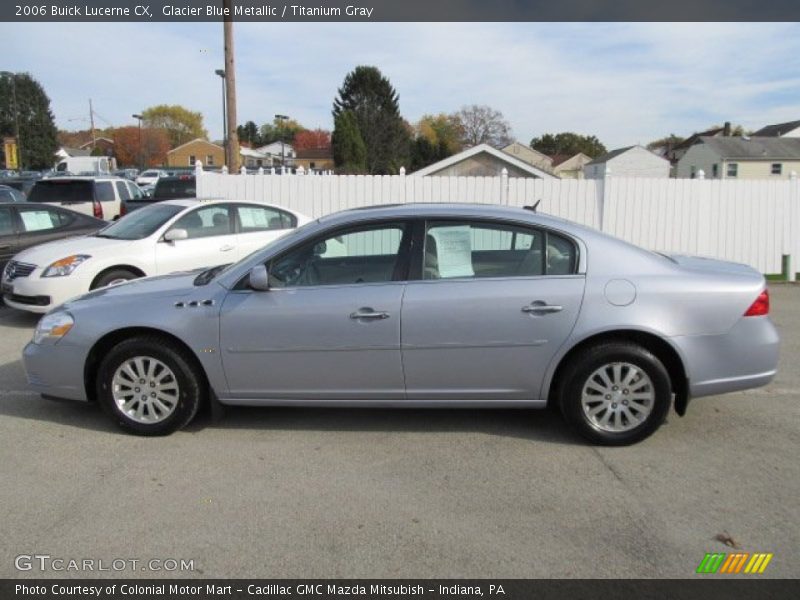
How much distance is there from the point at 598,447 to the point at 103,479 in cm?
308

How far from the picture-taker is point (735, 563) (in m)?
3.04

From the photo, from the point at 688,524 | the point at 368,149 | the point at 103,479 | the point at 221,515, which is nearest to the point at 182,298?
the point at 103,479

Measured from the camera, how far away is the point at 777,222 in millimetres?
12094

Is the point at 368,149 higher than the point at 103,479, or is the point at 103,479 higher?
the point at 368,149

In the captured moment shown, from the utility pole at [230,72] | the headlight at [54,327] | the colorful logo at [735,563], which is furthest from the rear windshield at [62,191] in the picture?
the colorful logo at [735,563]

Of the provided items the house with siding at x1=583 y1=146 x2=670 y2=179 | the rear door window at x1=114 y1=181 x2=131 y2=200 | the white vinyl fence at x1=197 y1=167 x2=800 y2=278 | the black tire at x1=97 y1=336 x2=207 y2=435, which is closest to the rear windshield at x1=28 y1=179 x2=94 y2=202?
the rear door window at x1=114 y1=181 x2=131 y2=200

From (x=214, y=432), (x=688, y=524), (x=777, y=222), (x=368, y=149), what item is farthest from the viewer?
(x=368, y=149)

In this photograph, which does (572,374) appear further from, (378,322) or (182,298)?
(182,298)

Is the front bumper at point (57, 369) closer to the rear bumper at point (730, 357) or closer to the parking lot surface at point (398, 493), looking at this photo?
the parking lot surface at point (398, 493)

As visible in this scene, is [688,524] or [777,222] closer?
[688,524]

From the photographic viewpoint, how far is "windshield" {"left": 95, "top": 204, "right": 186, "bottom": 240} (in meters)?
8.31

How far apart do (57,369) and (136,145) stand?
309ft

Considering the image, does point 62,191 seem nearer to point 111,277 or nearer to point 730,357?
point 111,277
